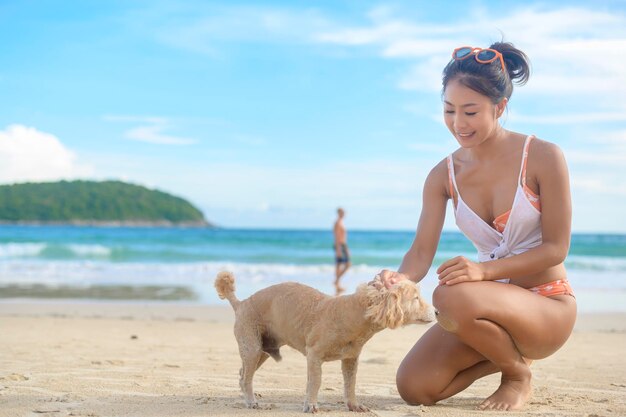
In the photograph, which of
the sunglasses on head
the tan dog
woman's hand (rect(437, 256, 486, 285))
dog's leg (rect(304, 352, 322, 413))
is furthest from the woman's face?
dog's leg (rect(304, 352, 322, 413))

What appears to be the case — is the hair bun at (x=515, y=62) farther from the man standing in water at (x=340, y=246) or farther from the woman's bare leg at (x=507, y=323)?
the man standing in water at (x=340, y=246)

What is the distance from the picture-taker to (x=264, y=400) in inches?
192

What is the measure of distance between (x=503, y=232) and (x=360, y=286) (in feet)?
3.45

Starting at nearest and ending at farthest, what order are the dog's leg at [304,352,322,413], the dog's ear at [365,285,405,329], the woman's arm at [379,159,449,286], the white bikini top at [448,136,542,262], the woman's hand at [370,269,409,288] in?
the dog's ear at [365,285,405,329] → the woman's hand at [370,269,409,288] → the dog's leg at [304,352,322,413] → the white bikini top at [448,136,542,262] → the woman's arm at [379,159,449,286]

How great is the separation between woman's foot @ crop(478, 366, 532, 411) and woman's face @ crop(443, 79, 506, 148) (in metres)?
1.54

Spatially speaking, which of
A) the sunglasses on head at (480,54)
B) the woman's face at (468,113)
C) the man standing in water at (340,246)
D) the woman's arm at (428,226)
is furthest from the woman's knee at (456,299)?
the man standing in water at (340,246)

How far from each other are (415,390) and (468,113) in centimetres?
186

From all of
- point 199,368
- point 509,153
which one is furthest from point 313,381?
point 199,368

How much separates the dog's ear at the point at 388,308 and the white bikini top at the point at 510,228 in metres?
0.94

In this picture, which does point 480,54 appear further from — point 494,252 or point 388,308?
point 388,308

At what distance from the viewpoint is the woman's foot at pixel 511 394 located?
4.34m

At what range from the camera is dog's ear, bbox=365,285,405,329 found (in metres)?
3.75

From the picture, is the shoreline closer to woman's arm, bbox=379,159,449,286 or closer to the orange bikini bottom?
the orange bikini bottom

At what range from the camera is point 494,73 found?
413 centimetres
